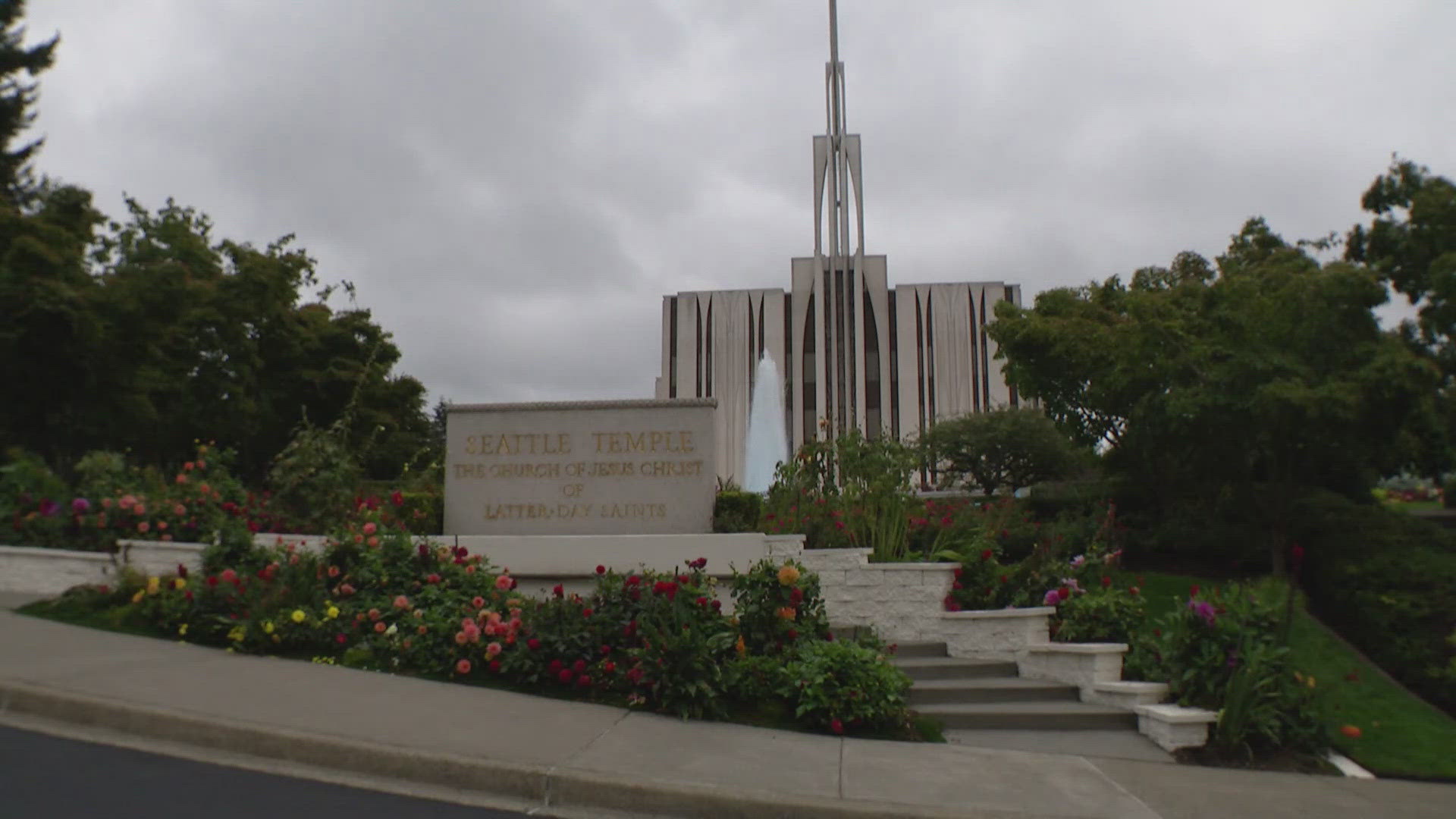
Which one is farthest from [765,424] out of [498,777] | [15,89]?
[498,777]

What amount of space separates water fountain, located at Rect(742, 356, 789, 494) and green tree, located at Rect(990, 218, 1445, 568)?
18.7 meters

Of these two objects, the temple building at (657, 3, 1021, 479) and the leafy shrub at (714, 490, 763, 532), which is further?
the temple building at (657, 3, 1021, 479)

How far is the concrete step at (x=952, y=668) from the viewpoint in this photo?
836cm

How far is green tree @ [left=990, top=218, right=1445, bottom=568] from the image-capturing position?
1203 centimetres

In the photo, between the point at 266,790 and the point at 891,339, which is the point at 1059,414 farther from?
the point at 891,339

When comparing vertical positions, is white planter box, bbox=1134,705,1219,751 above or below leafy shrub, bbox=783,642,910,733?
below

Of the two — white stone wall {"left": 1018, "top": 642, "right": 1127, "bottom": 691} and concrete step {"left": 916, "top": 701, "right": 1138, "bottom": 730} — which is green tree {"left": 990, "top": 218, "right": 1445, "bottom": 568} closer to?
white stone wall {"left": 1018, "top": 642, "right": 1127, "bottom": 691}

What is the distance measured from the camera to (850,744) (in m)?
6.57

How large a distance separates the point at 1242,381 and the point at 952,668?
6.51 metres

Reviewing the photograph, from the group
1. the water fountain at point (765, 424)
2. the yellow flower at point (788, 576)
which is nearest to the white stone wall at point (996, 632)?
the yellow flower at point (788, 576)

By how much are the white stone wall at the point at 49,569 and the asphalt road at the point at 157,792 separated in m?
4.30

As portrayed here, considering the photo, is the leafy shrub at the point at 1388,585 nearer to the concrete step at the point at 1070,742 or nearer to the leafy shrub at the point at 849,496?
the concrete step at the point at 1070,742

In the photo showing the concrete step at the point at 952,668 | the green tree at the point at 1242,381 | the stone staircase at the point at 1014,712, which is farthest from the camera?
the green tree at the point at 1242,381

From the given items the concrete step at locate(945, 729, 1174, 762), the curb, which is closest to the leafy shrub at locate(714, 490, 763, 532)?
the concrete step at locate(945, 729, 1174, 762)
